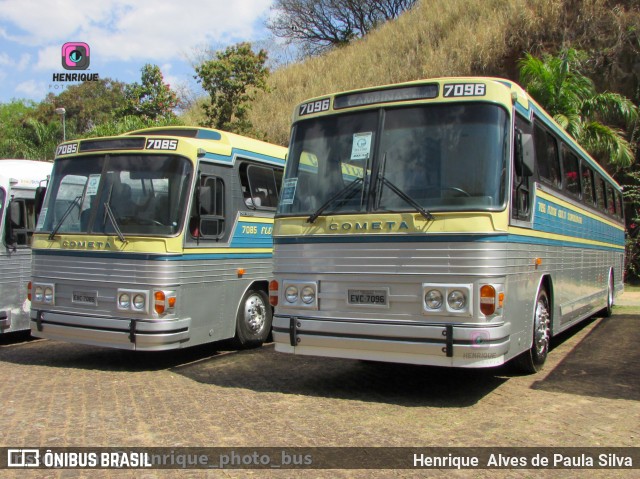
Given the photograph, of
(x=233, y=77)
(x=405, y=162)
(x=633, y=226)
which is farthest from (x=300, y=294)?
(x=633, y=226)

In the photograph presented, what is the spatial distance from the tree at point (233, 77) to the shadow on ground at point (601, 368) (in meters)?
15.3

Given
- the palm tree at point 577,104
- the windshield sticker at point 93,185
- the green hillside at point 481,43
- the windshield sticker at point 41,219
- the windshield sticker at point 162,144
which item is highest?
the green hillside at point 481,43

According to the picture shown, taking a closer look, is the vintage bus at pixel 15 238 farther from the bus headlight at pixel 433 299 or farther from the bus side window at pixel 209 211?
the bus headlight at pixel 433 299

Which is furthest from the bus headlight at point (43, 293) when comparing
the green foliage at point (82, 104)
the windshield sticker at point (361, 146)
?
the green foliage at point (82, 104)

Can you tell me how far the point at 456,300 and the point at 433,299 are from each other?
220mm

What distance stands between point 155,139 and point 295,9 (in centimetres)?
3962

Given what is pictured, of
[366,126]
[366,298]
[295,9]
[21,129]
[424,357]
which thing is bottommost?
[424,357]

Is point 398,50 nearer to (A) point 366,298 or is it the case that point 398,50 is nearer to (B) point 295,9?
(B) point 295,9

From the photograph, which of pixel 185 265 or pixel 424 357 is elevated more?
pixel 185 265

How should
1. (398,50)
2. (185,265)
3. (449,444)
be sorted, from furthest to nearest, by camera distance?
(398,50)
(185,265)
(449,444)

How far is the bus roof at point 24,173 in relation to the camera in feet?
33.6

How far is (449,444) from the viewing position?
208 inches

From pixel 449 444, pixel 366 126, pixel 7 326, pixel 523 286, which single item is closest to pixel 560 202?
pixel 523 286

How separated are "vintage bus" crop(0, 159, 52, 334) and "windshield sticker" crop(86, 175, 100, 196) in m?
2.03
